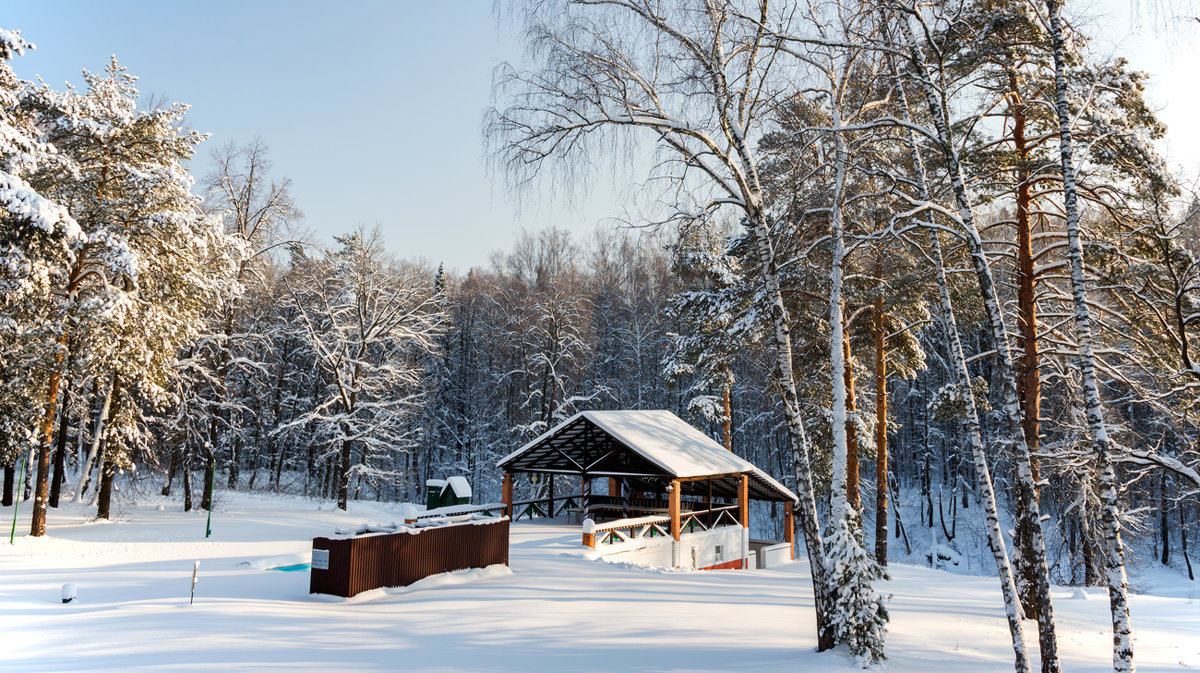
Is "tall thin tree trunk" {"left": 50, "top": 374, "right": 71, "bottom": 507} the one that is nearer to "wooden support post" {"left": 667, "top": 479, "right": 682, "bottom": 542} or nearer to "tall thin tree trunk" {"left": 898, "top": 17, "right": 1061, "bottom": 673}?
"wooden support post" {"left": 667, "top": 479, "right": 682, "bottom": 542}

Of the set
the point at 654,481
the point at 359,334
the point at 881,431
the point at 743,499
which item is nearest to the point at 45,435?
the point at 359,334

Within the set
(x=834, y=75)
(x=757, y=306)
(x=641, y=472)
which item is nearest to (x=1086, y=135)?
(x=834, y=75)

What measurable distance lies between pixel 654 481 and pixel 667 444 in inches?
206

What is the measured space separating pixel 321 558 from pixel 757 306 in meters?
8.05

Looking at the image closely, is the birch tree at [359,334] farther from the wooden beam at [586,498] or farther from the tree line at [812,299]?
the wooden beam at [586,498]

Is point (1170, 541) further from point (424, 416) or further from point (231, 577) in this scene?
point (231, 577)

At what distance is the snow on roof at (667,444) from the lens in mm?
16406

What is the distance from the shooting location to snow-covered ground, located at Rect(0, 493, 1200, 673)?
283 inches

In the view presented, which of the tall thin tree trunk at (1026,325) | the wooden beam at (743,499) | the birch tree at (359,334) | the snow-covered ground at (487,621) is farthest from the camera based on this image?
the birch tree at (359,334)

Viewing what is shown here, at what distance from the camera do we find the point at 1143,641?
32.7 feet

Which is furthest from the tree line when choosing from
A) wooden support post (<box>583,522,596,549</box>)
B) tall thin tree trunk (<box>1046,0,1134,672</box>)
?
wooden support post (<box>583,522,596,549</box>)

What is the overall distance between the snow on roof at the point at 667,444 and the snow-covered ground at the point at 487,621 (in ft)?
8.90

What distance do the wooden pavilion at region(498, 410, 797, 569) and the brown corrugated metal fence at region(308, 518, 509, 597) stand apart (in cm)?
356

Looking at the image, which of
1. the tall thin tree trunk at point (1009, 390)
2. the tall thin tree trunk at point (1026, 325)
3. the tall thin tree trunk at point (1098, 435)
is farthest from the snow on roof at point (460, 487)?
the tall thin tree trunk at point (1098, 435)
